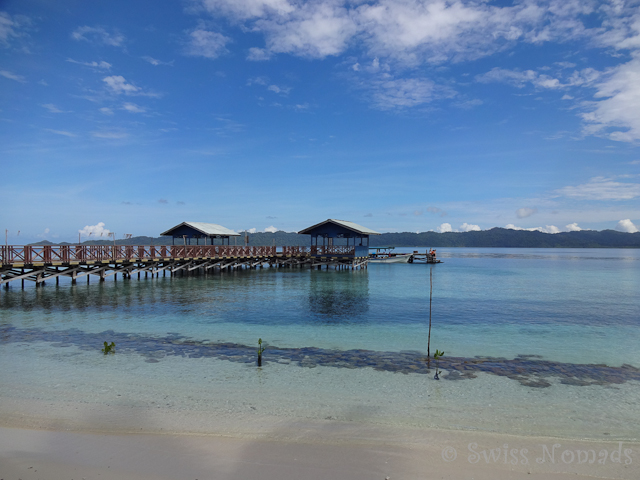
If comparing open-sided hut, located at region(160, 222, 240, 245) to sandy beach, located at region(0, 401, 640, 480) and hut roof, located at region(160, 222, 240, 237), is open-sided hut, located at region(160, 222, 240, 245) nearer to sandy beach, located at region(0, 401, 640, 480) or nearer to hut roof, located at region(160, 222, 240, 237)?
hut roof, located at region(160, 222, 240, 237)

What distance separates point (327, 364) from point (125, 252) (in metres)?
28.4

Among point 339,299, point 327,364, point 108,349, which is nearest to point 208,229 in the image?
point 339,299

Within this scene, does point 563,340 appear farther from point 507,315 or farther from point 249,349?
point 249,349

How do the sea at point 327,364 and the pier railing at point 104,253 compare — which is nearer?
the sea at point 327,364

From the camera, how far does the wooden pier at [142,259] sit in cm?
2700

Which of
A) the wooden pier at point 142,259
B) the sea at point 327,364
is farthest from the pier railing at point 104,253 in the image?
the sea at point 327,364

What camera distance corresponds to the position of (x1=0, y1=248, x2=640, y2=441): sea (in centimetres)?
792

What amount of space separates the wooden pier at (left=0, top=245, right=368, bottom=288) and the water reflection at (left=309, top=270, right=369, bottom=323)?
11.0 m

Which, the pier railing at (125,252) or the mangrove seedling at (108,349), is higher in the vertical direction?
the pier railing at (125,252)

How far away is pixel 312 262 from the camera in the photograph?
48.2 meters

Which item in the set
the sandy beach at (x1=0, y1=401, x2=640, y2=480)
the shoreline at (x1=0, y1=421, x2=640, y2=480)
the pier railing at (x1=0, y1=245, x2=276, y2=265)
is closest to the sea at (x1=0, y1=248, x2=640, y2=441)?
the sandy beach at (x1=0, y1=401, x2=640, y2=480)

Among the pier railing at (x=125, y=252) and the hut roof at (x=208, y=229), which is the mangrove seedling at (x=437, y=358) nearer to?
the pier railing at (x=125, y=252)

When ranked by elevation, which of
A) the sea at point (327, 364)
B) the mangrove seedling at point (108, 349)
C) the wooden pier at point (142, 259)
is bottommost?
the sea at point (327, 364)

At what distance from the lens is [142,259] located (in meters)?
34.5
